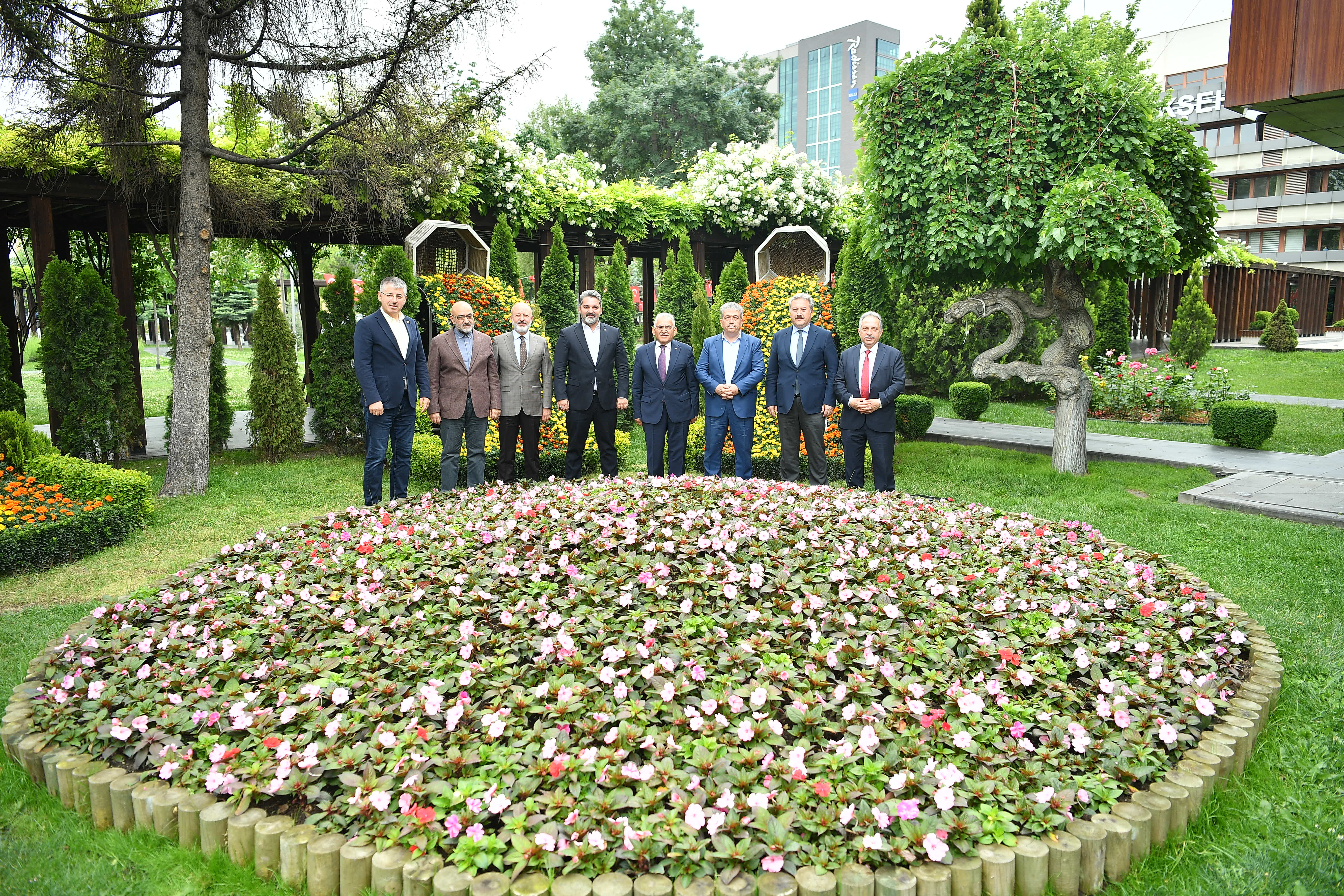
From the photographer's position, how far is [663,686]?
2809 mm

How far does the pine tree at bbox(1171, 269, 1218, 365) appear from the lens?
643 inches

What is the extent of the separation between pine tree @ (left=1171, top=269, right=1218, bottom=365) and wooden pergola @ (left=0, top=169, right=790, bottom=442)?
931 centimetres

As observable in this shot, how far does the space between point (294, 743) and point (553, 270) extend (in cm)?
846

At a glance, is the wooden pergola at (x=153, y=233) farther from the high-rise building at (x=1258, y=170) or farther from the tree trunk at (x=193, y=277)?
the high-rise building at (x=1258, y=170)

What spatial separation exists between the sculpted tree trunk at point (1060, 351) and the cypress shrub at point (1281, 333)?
16101mm

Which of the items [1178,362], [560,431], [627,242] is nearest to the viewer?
[560,431]

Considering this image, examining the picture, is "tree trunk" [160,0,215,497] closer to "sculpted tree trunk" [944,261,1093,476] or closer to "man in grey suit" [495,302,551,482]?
"man in grey suit" [495,302,551,482]

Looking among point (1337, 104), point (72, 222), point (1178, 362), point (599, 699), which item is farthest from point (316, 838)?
point (1178, 362)

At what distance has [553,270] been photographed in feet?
34.2

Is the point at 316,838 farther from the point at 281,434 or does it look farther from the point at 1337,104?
the point at 281,434

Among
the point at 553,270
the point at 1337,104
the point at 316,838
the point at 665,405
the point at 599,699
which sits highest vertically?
the point at 1337,104

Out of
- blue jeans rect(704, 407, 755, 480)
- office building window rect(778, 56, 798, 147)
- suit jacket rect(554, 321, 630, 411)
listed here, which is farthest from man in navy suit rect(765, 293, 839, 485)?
office building window rect(778, 56, 798, 147)

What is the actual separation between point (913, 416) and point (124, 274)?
9.47 metres

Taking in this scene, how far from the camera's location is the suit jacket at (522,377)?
680 cm
